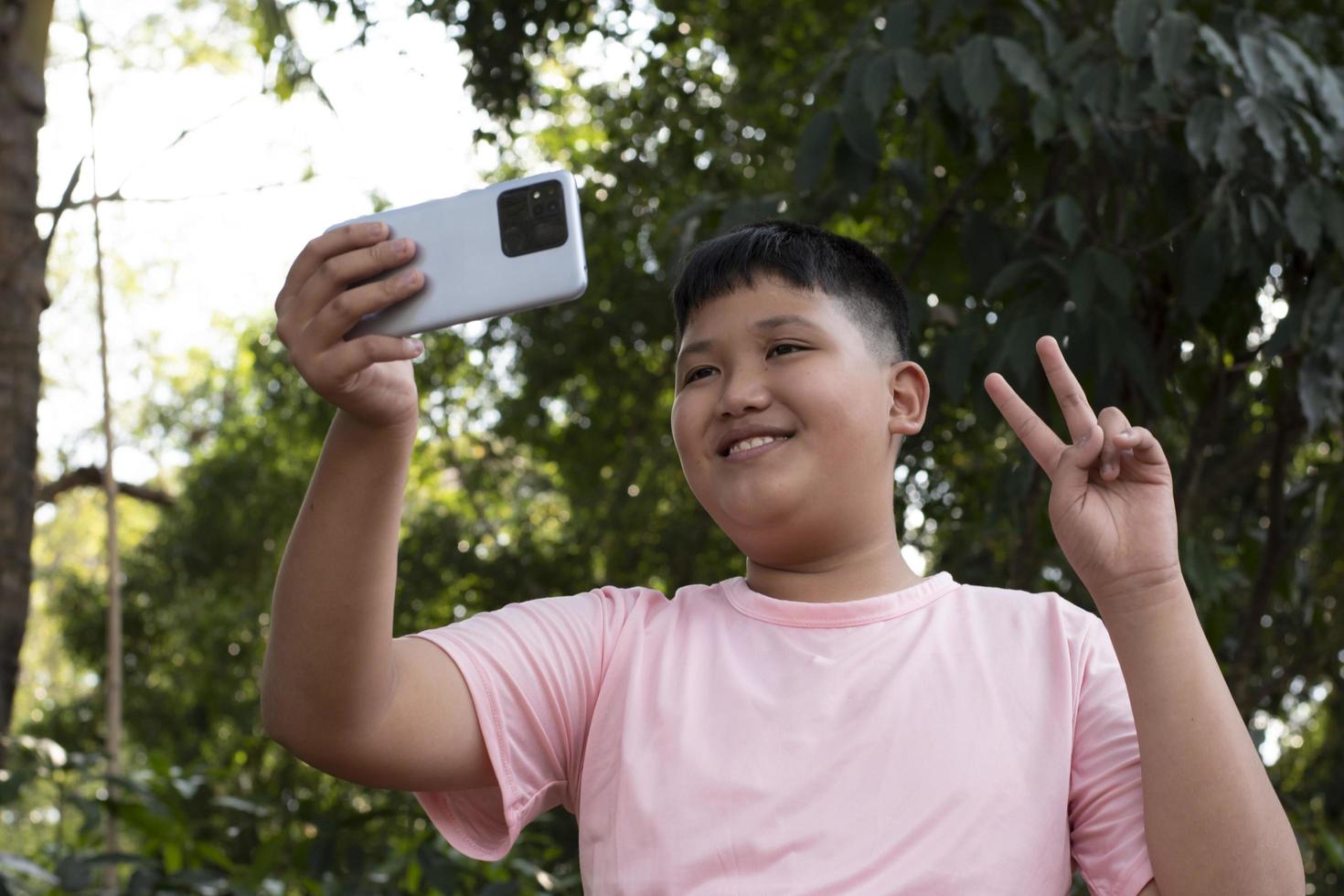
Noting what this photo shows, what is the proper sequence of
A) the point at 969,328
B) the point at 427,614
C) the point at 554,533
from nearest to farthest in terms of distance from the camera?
the point at 969,328
the point at 427,614
the point at 554,533

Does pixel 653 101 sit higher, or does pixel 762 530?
pixel 653 101

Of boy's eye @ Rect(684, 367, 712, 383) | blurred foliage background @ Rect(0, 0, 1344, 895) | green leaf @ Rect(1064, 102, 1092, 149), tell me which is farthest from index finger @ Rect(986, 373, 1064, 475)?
green leaf @ Rect(1064, 102, 1092, 149)

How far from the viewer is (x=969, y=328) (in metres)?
2.13

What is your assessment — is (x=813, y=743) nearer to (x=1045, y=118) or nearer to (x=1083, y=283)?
(x=1083, y=283)

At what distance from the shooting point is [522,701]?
1195 mm

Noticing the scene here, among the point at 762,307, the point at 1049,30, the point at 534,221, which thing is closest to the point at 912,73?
the point at 1049,30

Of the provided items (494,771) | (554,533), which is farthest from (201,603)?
(494,771)

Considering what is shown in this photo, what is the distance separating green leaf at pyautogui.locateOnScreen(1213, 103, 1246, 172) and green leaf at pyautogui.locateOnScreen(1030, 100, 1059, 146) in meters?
0.23

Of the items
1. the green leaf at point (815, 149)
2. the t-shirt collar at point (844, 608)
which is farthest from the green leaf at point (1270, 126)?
the t-shirt collar at point (844, 608)

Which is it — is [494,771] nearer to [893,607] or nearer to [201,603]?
[893,607]

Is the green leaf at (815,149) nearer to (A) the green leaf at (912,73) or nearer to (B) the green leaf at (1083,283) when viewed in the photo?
(A) the green leaf at (912,73)

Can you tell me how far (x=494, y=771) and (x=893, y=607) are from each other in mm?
379

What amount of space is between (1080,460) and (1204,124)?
1.12 m

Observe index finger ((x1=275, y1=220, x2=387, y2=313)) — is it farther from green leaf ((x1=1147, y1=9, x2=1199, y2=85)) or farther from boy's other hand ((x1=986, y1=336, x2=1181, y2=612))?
green leaf ((x1=1147, y1=9, x2=1199, y2=85))
